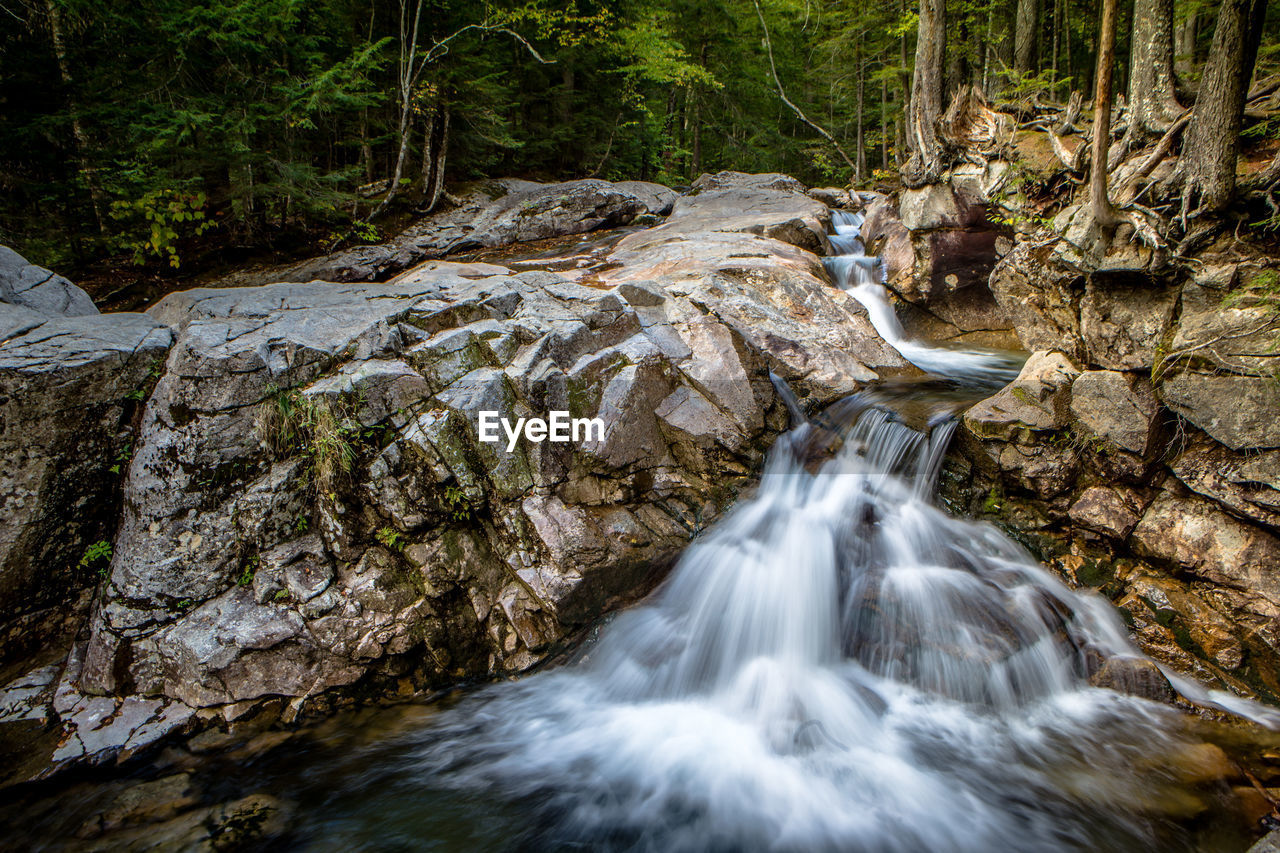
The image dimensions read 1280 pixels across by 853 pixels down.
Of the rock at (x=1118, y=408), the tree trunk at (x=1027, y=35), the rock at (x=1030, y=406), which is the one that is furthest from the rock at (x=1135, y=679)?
the tree trunk at (x=1027, y=35)

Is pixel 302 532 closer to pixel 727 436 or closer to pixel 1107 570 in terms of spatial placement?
pixel 727 436

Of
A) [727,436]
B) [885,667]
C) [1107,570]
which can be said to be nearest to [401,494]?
[727,436]

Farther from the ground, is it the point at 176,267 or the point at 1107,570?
the point at 176,267

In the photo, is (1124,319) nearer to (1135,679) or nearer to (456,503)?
(1135,679)

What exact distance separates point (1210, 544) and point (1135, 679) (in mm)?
1248

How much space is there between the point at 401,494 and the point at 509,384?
1.38 meters

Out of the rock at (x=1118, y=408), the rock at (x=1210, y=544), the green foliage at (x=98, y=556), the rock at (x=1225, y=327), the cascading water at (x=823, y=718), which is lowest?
the cascading water at (x=823, y=718)

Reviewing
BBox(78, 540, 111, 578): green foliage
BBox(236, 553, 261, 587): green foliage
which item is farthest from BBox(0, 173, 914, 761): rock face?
BBox(78, 540, 111, 578): green foliage

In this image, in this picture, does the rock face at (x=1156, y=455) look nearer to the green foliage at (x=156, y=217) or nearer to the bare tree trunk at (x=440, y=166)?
the green foliage at (x=156, y=217)

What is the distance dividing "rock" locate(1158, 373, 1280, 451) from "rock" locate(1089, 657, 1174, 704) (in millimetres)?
1813

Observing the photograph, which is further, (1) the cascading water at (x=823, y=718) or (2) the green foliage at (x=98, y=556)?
(2) the green foliage at (x=98, y=556)

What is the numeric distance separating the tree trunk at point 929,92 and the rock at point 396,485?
6.14 metres

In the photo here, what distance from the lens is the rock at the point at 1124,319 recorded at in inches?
191

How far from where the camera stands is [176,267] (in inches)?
373
